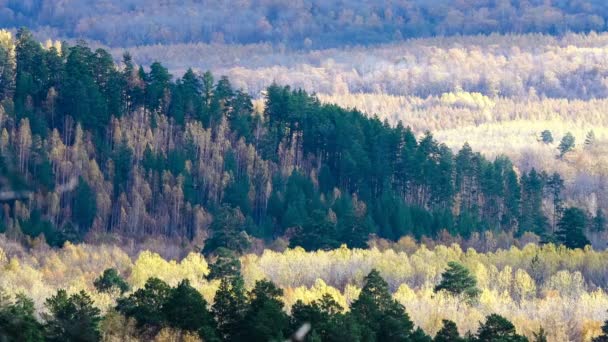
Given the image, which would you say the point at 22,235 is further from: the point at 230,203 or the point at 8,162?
the point at 8,162

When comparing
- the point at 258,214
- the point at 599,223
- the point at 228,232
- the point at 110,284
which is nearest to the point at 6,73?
the point at 258,214

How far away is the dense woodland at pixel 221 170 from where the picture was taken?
5576 inches

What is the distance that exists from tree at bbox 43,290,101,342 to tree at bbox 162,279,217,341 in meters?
3.94

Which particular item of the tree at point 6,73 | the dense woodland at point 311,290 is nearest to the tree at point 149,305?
the dense woodland at point 311,290

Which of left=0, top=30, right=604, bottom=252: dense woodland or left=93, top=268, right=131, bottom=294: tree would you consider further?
left=0, top=30, right=604, bottom=252: dense woodland

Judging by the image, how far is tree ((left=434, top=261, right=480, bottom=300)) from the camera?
113562mm

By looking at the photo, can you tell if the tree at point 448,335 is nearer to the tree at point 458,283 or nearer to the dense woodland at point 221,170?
the tree at point 458,283

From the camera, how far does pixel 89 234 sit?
140 metres

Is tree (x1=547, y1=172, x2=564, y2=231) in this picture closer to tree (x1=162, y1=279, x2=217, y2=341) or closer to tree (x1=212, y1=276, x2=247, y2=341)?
tree (x1=212, y1=276, x2=247, y2=341)

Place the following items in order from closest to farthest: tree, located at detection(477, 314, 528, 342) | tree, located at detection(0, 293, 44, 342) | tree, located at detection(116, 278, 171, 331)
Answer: tree, located at detection(0, 293, 44, 342) < tree, located at detection(477, 314, 528, 342) < tree, located at detection(116, 278, 171, 331)

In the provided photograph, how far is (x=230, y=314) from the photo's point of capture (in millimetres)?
84000

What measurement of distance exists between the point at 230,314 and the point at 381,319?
25.9 ft

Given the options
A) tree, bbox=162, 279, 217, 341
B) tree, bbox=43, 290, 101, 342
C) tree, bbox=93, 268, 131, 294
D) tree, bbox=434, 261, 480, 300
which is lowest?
tree, bbox=434, 261, 480, 300

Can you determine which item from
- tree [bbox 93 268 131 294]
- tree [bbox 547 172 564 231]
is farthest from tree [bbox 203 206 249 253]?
tree [bbox 547 172 564 231]
